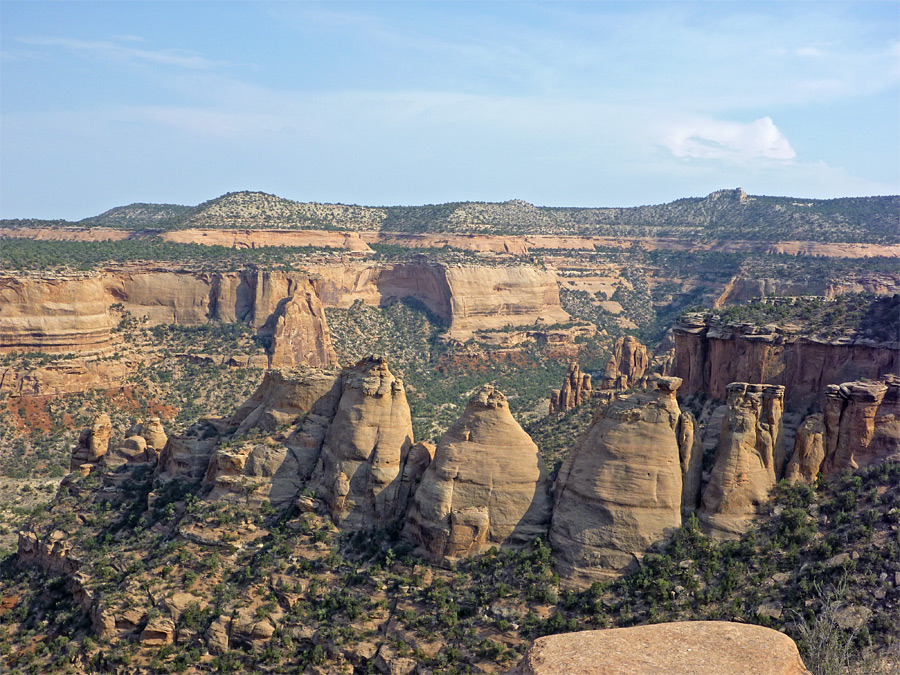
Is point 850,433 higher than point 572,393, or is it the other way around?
point 850,433

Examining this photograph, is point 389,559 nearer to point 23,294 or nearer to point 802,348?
point 802,348

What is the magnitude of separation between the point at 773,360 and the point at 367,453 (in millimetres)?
20087

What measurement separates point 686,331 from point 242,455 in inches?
940

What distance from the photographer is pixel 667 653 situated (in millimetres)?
20422

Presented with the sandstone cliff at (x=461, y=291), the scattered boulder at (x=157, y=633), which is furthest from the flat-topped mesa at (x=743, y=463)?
the sandstone cliff at (x=461, y=291)

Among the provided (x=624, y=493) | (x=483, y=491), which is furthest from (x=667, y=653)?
(x=483, y=491)

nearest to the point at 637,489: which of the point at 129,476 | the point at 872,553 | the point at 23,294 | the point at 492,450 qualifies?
the point at 492,450

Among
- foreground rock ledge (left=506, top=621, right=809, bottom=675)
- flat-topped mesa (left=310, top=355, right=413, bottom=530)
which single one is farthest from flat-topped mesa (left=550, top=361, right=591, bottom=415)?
foreground rock ledge (left=506, top=621, right=809, bottom=675)

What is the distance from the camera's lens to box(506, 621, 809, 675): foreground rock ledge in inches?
772

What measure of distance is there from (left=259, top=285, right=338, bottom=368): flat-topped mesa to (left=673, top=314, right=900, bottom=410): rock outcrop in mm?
56605

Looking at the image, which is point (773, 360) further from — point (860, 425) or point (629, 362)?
point (629, 362)

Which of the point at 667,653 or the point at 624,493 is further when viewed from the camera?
the point at 624,493

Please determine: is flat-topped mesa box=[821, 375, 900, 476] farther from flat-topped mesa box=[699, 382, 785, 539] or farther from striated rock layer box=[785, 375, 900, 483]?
flat-topped mesa box=[699, 382, 785, 539]

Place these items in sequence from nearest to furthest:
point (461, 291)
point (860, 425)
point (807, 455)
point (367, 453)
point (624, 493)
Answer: point (624, 493) → point (807, 455) → point (860, 425) → point (367, 453) → point (461, 291)
